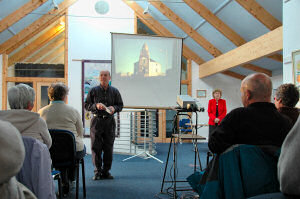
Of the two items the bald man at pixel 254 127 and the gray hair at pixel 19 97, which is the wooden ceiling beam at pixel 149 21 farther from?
the bald man at pixel 254 127

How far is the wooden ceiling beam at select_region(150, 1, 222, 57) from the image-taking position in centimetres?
654

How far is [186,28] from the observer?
263 inches

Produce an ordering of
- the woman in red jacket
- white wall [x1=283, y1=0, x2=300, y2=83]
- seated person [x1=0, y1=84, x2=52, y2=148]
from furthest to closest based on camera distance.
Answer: the woman in red jacket → white wall [x1=283, y1=0, x2=300, y2=83] → seated person [x1=0, y1=84, x2=52, y2=148]

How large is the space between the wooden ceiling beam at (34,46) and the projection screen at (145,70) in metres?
4.00

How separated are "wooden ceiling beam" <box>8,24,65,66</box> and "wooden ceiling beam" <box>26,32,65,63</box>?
0.37ft

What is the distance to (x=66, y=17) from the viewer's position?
765 centimetres

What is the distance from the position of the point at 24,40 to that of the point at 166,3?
402cm

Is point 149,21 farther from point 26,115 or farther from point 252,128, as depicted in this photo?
point 252,128

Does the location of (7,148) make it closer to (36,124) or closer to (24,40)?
(36,124)

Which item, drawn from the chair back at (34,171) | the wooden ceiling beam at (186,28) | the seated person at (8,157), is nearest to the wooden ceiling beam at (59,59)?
the wooden ceiling beam at (186,28)

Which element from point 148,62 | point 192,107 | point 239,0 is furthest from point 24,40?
point 192,107

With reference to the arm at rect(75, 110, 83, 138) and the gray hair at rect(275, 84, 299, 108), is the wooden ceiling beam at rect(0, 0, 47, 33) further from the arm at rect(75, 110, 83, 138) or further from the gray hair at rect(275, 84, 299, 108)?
the gray hair at rect(275, 84, 299, 108)

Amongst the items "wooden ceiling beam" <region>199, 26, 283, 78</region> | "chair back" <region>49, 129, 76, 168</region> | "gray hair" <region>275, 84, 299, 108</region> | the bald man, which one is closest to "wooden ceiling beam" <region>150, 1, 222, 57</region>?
"wooden ceiling beam" <region>199, 26, 283, 78</region>

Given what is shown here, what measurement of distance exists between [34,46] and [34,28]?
581mm
